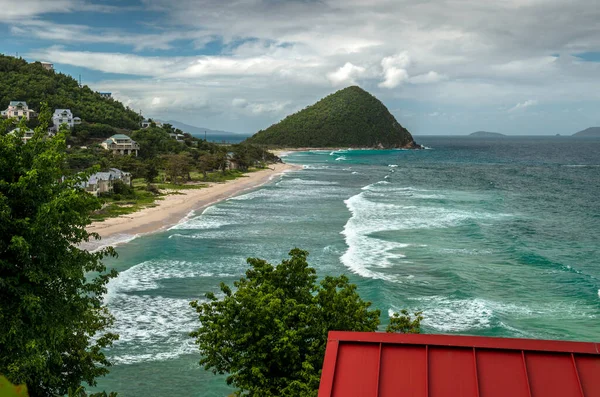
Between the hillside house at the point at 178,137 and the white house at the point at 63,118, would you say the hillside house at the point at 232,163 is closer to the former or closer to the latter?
the hillside house at the point at 178,137

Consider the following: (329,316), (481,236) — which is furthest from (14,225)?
(481,236)

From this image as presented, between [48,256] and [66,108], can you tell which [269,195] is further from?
[66,108]

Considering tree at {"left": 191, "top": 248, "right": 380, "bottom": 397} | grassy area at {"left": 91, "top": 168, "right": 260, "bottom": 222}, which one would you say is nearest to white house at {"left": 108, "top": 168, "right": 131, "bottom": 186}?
grassy area at {"left": 91, "top": 168, "right": 260, "bottom": 222}

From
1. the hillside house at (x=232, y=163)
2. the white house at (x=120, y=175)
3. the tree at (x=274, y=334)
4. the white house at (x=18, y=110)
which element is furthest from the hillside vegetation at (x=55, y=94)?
the tree at (x=274, y=334)

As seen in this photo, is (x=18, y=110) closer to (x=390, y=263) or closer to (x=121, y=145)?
(x=121, y=145)

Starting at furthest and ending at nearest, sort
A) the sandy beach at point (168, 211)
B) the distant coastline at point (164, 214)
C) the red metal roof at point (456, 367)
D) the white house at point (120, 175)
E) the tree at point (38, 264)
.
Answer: the white house at point (120, 175) → the sandy beach at point (168, 211) → the distant coastline at point (164, 214) → the tree at point (38, 264) → the red metal roof at point (456, 367)

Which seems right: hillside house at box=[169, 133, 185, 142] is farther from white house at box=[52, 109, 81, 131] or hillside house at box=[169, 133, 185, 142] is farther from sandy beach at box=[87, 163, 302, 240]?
sandy beach at box=[87, 163, 302, 240]
